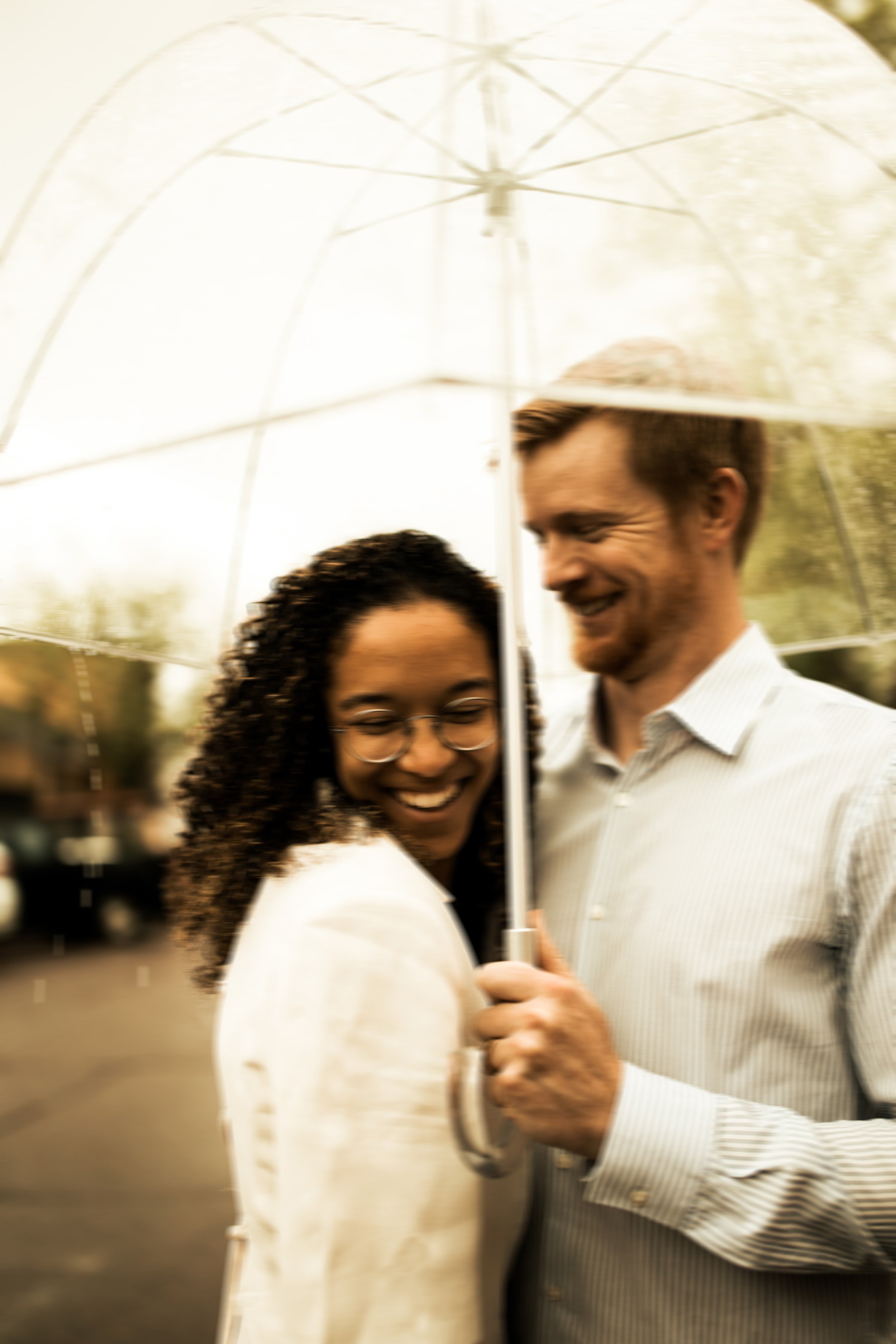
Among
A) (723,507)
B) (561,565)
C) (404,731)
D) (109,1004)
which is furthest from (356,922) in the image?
(109,1004)

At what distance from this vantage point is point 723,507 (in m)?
1.90

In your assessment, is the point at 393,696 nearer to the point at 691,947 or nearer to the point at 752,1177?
the point at 691,947

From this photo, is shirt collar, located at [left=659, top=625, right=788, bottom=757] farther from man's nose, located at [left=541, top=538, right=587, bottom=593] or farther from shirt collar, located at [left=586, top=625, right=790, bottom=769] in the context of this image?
man's nose, located at [left=541, top=538, right=587, bottom=593]

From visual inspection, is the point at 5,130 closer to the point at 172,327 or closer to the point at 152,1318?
the point at 172,327

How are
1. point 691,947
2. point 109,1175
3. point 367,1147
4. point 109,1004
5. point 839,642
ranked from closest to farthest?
1. point 367,1147
2. point 691,947
3. point 839,642
4. point 109,1175
5. point 109,1004

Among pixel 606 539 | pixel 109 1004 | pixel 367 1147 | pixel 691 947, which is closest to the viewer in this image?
pixel 367 1147

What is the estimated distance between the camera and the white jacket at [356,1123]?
1292mm

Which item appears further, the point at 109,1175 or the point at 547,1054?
the point at 109,1175

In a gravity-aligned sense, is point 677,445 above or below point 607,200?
below

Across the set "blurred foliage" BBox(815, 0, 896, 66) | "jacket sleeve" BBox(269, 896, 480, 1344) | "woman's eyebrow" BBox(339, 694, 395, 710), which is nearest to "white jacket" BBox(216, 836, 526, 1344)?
"jacket sleeve" BBox(269, 896, 480, 1344)

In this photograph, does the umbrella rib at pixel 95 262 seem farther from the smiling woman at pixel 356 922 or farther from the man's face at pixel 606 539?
the man's face at pixel 606 539

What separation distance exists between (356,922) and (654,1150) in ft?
1.67

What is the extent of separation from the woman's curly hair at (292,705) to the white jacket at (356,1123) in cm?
21

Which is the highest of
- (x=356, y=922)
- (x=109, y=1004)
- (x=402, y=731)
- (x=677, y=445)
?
(x=677, y=445)
